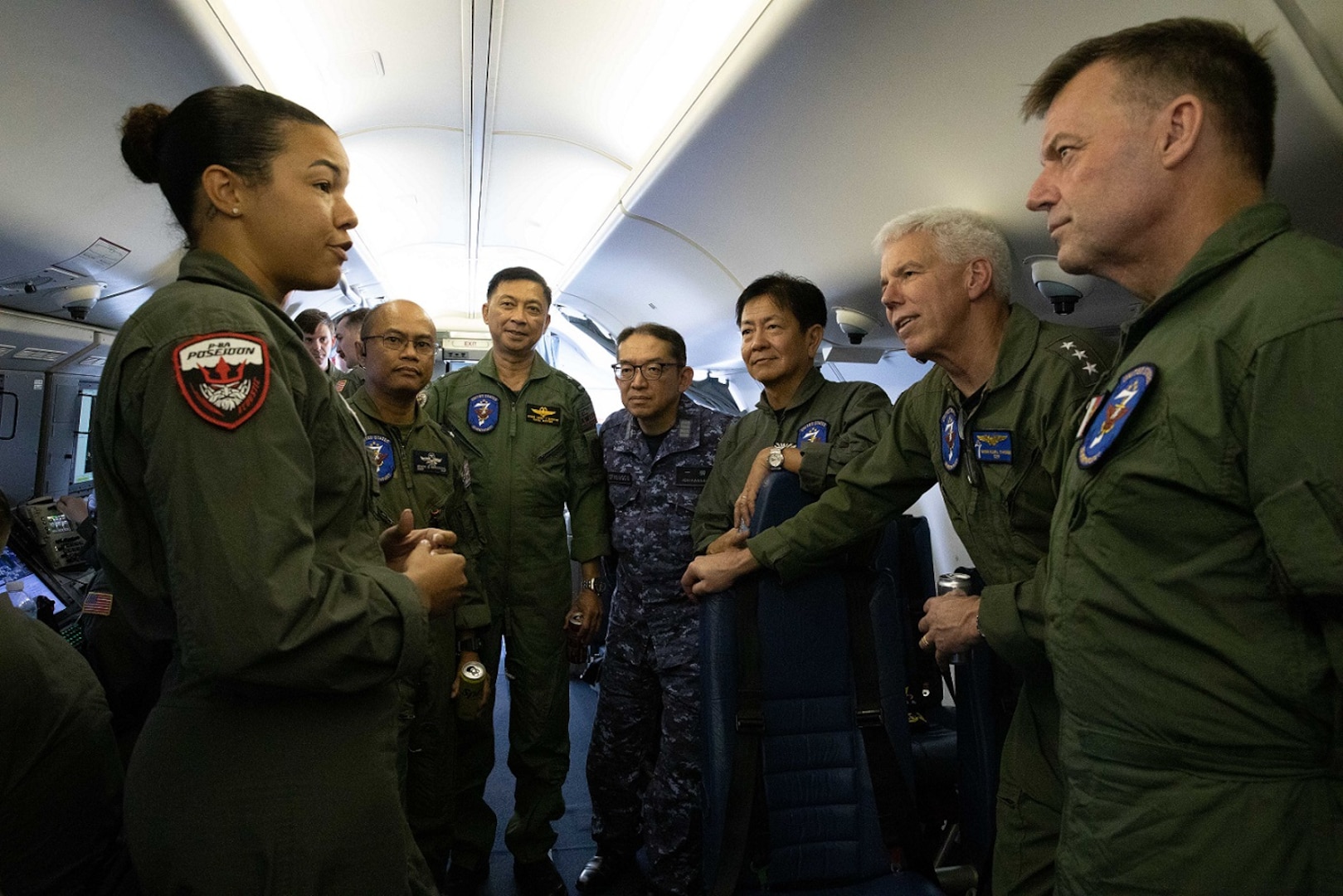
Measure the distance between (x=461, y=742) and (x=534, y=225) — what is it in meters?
4.15

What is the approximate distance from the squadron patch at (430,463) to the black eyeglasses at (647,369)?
0.80 m

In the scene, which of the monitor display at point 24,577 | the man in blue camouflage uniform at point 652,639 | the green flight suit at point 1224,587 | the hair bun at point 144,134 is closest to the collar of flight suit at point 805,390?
the man in blue camouflage uniform at point 652,639

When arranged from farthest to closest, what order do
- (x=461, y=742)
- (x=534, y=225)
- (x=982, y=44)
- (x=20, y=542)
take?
(x=534, y=225) < (x=20, y=542) < (x=461, y=742) < (x=982, y=44)

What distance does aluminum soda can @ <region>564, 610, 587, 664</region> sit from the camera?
3.18 metres

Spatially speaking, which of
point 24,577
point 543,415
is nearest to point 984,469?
point 543,415

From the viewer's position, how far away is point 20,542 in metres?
4.38

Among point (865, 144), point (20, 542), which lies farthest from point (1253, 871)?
point (20, 542)

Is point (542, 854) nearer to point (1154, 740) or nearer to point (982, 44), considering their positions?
point (1154, 740)

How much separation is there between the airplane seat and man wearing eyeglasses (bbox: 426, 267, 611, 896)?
120 centimetres

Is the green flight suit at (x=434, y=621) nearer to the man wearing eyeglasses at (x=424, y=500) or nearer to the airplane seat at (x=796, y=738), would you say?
the man wearing eyeglasses at (x=424, y=500)

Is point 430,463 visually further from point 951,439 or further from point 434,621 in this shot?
point 951,439

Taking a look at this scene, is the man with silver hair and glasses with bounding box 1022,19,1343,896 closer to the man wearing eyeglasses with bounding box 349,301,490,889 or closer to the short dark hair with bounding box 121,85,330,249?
the short dark hair with bounding box 121,85,330,249

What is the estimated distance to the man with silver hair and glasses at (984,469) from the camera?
1.63 metres

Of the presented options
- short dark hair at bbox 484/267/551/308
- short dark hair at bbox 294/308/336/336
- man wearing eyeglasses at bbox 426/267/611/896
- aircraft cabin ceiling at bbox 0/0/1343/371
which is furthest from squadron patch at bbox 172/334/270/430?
short dark hair at bbox 294/308/336/336
